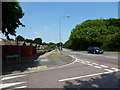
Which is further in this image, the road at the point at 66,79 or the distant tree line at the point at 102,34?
the distant tree line at the point at 102,34

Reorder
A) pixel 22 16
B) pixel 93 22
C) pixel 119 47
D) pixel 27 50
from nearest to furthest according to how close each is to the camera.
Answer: pixel 22 16 < pixel 27 50 < pixel 119 47 < pixel 93 22

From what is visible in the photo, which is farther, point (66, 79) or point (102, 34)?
point (102, 34)

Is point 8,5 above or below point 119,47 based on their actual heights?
above

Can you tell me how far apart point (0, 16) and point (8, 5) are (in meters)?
1.34

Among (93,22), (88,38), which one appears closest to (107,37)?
(88,38)

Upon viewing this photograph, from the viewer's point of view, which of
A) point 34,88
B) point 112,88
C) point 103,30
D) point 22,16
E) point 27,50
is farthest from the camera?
point 103,30

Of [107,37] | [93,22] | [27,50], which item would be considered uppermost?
[93,22]

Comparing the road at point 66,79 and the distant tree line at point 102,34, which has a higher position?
the distant tree line at point 102,34

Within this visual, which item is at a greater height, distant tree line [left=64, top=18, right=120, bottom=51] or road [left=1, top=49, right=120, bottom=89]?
distant tree line [left=64, top=18, right=120, bottom=51]

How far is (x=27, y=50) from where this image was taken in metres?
16.9

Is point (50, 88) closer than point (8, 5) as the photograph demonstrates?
Yes

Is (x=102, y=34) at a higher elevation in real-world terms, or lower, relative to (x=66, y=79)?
higher

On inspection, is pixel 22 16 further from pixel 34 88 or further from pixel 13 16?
pixel 34 88

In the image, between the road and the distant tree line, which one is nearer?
the road
